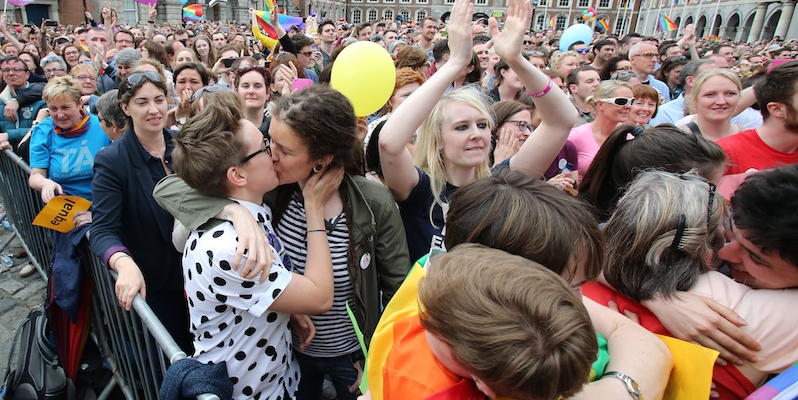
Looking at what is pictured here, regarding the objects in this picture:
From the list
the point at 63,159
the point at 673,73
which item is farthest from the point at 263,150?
the point at 673,73

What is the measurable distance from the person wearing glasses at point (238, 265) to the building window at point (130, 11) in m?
34.3

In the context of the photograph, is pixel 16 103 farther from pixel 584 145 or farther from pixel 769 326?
pixel 769 326

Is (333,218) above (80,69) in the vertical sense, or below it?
below

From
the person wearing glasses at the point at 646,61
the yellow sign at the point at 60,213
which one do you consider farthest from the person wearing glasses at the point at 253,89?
the person wearing glasses at the point at 646,61

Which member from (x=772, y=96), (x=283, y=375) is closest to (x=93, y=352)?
(x=283, y=375)

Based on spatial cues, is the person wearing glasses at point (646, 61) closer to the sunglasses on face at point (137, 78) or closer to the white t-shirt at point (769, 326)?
the white t-shirt at point (769, 326)

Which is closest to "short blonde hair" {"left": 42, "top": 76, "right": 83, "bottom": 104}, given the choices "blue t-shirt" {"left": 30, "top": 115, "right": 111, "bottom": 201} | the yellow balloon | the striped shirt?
"blue t-shirt" {"left": 30, "top": 115, "right": 111, "bottom": 201}

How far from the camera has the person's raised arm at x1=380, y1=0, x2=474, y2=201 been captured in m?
1.81

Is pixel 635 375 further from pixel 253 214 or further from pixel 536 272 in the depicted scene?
pixel 253 214

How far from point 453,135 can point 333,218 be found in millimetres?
757

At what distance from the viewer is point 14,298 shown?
3.93 meters

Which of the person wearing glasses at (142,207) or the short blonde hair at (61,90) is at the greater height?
the short blonde hair at (61,90)

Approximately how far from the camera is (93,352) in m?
3.07

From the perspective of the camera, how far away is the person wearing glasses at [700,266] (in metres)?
1.22
